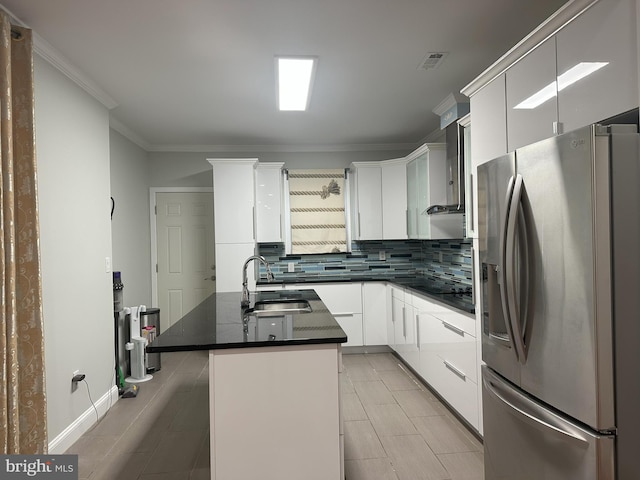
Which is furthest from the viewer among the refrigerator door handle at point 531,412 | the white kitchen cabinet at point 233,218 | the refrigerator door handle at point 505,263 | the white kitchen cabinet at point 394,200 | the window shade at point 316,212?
the window shade at point 316,212

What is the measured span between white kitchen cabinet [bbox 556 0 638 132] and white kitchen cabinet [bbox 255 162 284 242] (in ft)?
11.7

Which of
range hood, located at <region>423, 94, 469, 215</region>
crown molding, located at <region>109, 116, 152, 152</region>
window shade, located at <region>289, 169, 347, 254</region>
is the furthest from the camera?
window shade, located at <region>289, 169, 347, 254</region>

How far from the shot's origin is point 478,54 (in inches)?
109

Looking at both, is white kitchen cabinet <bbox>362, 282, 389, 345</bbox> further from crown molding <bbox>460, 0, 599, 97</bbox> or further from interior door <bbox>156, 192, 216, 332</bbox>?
crown molding <bbox>460, 0, 599, 97</bbox>

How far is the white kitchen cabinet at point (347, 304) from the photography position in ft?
15.2

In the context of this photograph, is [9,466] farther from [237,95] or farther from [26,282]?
[237,95]

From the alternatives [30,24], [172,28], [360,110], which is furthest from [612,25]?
[30,24]

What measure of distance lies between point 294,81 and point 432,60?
1.02 meters

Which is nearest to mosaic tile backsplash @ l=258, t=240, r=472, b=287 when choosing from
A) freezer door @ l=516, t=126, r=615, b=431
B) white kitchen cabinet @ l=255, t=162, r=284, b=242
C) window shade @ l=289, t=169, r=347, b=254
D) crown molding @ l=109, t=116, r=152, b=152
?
window shade @ l=289, t=169, r=347, b=254

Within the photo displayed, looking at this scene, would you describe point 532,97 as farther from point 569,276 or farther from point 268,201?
point 268,201

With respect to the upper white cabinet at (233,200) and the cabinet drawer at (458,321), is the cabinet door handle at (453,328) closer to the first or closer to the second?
the cabinet drawer at (458,321)

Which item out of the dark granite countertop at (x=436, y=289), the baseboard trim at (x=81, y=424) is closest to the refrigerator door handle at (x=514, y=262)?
the dark granite countertop at (x=436, y=289)

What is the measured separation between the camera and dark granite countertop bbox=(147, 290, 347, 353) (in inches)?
68.8

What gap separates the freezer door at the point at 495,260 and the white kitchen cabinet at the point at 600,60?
0.30 meters
